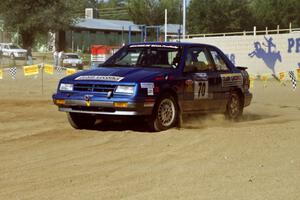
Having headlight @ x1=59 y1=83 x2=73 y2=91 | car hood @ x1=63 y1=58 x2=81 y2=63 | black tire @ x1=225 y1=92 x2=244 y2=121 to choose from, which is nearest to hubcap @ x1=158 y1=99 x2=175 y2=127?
headlight @ x1=59 y1=83 x2=73 y2=91

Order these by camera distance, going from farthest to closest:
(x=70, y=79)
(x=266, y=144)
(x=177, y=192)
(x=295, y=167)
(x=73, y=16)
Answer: (x=73, y=16) → (x=70, y=79) → (x=266, y=144) → (x=295, y=167) → (x=177, y=192)

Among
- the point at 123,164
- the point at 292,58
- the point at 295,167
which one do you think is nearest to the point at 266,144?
the point at 295,167

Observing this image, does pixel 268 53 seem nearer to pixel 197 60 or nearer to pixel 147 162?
pixel 197 60

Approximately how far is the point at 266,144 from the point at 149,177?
2454 millimetres

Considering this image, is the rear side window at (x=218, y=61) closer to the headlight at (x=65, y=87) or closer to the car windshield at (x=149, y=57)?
the car windshield at (x=149, y=57)

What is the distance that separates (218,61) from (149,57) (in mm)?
1622

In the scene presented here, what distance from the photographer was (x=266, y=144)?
8312 millimetres

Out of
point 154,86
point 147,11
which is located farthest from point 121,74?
point 147,11

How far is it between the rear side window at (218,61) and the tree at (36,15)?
45.5 metres

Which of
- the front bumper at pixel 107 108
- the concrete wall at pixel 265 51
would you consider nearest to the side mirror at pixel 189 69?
the front bumper at pixel 107 108

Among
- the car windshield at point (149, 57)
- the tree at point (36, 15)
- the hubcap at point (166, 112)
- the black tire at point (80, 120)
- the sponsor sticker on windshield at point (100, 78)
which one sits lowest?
the black tire at point (80, 120)

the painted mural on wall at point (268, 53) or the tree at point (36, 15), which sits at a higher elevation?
the tree at point (36, 15)

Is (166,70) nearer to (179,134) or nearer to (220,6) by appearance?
(179,134)

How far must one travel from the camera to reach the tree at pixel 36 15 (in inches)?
2221
